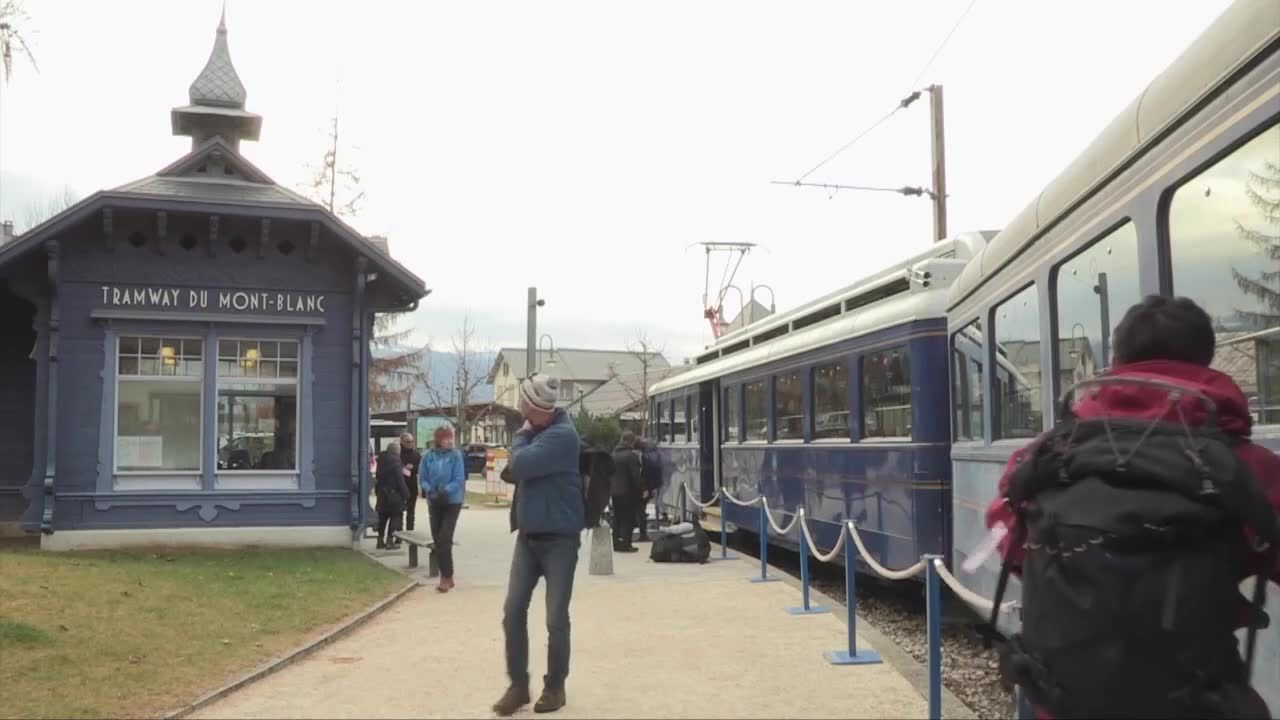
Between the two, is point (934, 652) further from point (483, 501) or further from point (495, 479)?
point (495, 479)

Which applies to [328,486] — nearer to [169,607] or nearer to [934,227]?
[169,607]

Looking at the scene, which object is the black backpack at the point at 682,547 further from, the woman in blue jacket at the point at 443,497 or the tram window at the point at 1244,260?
the tram window at the point at 1244,260

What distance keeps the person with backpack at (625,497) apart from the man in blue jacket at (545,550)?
9.89 m

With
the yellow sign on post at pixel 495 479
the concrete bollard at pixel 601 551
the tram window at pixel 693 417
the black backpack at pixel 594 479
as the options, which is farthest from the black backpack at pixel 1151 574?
the yellow sign on post at pixel 495 479

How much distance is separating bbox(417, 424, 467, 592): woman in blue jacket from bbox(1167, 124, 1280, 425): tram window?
8.90m

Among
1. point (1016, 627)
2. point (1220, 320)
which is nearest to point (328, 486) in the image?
point (1016, 627)

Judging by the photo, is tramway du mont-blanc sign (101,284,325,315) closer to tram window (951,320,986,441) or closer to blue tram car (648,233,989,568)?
blue tram car (648,233,989,568)

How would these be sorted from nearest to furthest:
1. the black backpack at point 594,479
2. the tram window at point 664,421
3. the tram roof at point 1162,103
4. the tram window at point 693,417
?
1. the tram roof at point 1162,103
2. the black backpack at point 594,479
3. the tram window at point 693,417
4. the tram window at point 664,421

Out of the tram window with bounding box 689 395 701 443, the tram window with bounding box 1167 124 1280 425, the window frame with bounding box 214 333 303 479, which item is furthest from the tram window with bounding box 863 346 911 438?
the window frame with bounding box 214 333 303 479

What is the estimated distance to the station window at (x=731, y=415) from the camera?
16.1m

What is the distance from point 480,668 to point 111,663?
2.39 metres

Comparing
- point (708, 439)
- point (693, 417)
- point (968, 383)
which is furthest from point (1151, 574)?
point (693, 417)

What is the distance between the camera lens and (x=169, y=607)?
10016 millimetres

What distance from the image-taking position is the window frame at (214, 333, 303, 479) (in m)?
15.5
